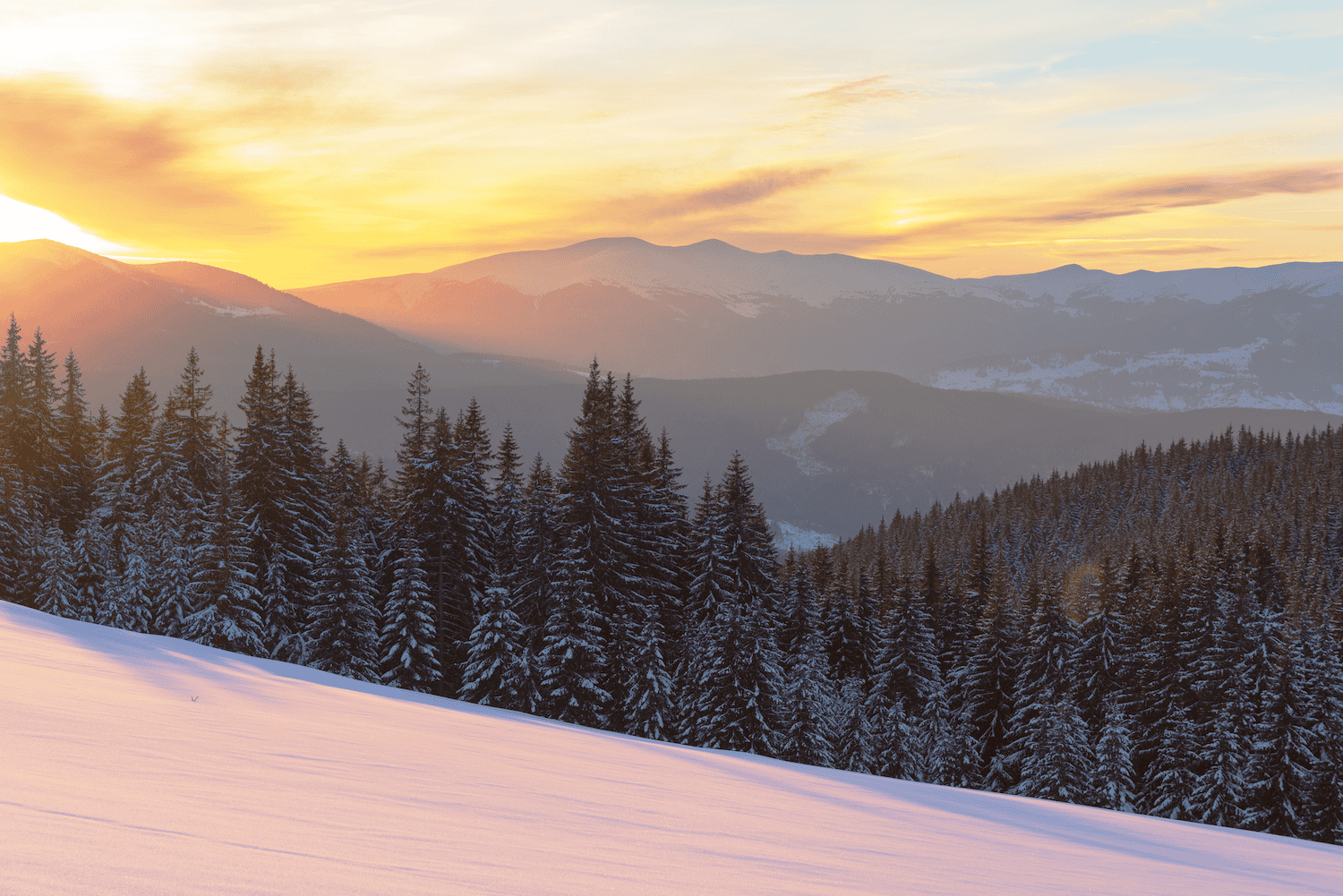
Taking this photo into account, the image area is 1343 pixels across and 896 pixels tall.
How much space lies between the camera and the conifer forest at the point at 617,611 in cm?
4016

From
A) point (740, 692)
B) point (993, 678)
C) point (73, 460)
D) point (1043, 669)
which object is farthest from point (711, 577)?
point (73, 460)

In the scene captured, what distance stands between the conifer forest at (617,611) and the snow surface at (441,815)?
30.0 m

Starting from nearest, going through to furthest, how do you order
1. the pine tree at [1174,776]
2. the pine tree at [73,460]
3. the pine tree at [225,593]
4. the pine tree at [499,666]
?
1. the pine tree at [225,593]
2. the pine tree at [499,666]
3. the pine tree at [1174,776]
4. the pine tree at [73,460]

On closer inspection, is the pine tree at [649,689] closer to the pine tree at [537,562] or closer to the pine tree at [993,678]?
the pine tree at [537,562]

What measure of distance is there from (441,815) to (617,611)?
1569 inches

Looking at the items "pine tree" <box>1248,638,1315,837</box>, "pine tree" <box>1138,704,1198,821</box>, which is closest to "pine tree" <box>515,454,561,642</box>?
"pine tree" <box>1138,704,1198,821</box>

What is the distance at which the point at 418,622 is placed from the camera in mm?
39750

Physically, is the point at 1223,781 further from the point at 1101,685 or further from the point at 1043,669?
the point at 1043,669

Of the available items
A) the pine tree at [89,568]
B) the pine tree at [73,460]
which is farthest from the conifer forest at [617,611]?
the pine tree at [73,460]

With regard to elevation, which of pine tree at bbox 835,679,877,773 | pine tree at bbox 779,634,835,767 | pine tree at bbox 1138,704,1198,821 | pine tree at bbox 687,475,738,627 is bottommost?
pine tree at bbox 1138,704,1198,821

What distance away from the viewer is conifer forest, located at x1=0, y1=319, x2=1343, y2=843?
40.2 meters

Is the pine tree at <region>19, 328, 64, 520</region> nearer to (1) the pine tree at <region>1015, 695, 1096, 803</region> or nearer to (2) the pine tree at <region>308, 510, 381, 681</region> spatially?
(2) the pine tree at <region>308, 510, 381, 681</region>

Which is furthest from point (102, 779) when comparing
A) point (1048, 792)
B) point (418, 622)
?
point (1048, 792)

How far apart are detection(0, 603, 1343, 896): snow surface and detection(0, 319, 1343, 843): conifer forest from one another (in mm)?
30038
